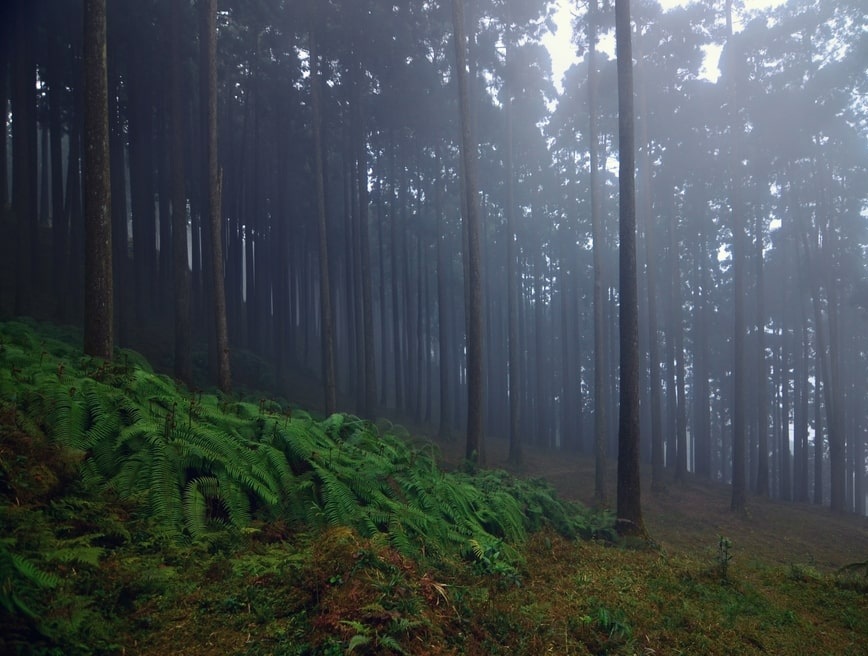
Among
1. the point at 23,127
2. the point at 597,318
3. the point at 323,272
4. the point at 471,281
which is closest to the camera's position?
the point at 471,281

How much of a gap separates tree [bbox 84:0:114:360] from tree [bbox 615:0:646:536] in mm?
9666

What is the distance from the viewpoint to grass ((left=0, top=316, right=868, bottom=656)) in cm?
396

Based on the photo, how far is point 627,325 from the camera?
1196 cm

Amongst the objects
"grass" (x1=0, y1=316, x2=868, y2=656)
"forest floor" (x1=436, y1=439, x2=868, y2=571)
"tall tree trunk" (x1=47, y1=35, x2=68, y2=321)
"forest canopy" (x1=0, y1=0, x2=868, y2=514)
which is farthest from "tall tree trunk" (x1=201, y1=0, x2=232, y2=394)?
"forest floor" (x1=436, y1=439, x2=868, y2=571)

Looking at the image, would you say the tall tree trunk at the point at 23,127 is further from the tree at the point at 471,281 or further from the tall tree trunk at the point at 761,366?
the tall tree trunk at the point at 761,366

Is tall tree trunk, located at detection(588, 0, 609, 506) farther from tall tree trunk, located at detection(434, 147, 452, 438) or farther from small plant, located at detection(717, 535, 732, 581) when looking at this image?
small plant, located at detection(717, 535, 732, 581)

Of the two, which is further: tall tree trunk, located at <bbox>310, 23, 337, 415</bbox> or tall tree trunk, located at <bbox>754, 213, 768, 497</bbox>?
tall tree trunk, located at <bbox>754, 213, 768, 497</bbox>

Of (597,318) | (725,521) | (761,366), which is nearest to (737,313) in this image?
(597,318)

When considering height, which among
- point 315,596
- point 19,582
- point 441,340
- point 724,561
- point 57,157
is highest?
point 57,157

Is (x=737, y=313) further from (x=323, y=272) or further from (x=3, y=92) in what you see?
(x=3, y=92)

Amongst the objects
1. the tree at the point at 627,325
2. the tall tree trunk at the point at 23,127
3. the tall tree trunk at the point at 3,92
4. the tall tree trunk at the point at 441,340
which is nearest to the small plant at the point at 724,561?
the tree at the point at 627,325

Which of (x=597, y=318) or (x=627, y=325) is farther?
(x=597, y=318)

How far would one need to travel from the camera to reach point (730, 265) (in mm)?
34250

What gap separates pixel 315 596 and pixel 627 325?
9.20m
